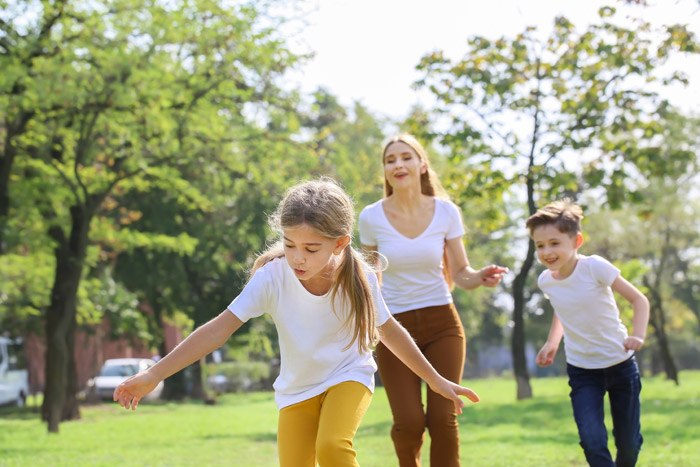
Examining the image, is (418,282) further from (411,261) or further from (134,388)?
(134,388)

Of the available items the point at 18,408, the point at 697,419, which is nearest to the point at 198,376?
the point at 18,408

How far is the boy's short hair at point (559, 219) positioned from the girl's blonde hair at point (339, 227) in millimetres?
1831

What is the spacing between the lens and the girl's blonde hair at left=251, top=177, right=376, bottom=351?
13.5ft

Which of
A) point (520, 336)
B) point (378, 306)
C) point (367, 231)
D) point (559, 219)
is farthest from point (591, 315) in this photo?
point (520, 336)

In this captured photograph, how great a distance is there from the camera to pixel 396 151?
5820mm

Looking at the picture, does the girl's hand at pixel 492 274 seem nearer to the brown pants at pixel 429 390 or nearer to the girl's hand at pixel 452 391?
the brown pants at pixel 429 390

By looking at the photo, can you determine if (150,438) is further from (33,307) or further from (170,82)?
(33,307)

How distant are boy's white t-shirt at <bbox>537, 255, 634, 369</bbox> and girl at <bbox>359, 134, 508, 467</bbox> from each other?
59cm

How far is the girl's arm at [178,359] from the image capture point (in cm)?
380

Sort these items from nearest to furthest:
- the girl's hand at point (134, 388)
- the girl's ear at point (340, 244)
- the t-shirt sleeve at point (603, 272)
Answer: the girl's hand at point (134, 388), the girl's ear at point (340, 244), the t-shirt sleeve at point (603, 272)

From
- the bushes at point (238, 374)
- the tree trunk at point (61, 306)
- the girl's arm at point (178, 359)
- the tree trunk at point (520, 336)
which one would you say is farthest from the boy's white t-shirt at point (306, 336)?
the bushes at point (238, 374)

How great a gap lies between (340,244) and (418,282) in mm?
1447

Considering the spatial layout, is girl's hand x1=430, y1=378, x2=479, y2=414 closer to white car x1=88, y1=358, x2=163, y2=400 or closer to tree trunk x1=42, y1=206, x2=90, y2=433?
tree trunk x1=42, y1=206, x2=90, y2=433

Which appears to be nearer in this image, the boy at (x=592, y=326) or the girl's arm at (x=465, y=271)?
the girl's arm at (x=465, y=271)
